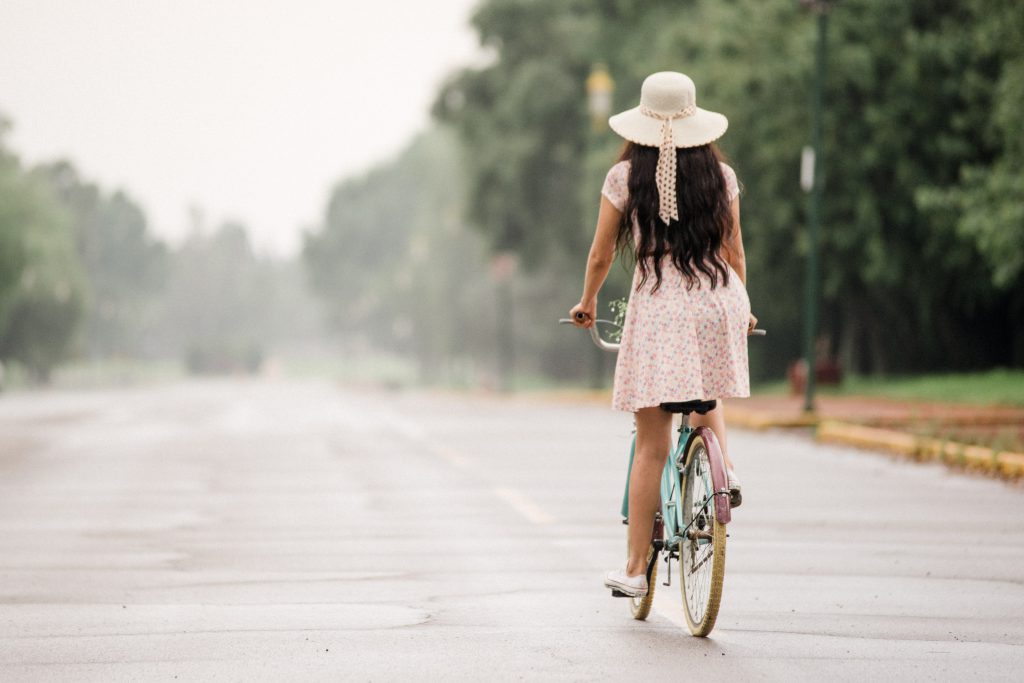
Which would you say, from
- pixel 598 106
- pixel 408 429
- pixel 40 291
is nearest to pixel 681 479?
pixel 408 429

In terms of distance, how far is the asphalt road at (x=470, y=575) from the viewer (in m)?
5.80

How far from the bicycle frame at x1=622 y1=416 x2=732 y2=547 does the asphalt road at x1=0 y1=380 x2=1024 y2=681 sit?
413mm

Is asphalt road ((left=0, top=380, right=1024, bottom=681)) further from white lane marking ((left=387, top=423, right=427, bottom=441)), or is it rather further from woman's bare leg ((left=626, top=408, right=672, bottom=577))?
white lane marking ((left=387, top=423, right=427, bottom=441))

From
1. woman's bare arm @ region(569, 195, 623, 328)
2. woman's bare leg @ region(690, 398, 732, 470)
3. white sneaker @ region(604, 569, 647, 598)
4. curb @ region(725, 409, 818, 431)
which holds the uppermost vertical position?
woman's bare arm @ region(569, 195, 623, 328)

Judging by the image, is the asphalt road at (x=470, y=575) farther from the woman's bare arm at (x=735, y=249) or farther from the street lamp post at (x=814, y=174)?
the street lamp post at (x=814, y=174)

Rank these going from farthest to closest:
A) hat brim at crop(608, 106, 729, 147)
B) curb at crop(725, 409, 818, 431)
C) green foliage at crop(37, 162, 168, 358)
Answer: green foliage at crop(37, 162, 168, 358) < curb at crop(725, 409, 818, 431) < hat brim at crop(608, 106, 729, 147)

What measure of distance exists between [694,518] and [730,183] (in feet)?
4.04

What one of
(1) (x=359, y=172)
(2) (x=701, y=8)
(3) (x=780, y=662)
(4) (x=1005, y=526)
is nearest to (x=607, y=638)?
(3) (x=780, y=662)

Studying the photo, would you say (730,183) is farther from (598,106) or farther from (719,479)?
(598,106)

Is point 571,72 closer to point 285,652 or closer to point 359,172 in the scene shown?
point 285,652

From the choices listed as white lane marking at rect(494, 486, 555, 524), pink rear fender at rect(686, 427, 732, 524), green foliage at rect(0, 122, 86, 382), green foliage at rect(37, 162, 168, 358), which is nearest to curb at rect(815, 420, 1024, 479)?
white lane marking at rect(494, 486, 555, 524)

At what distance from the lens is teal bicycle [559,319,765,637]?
583 centimetres

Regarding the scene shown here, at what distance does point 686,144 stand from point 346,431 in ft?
57.5

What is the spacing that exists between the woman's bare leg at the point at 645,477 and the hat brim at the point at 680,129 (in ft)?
3.25
